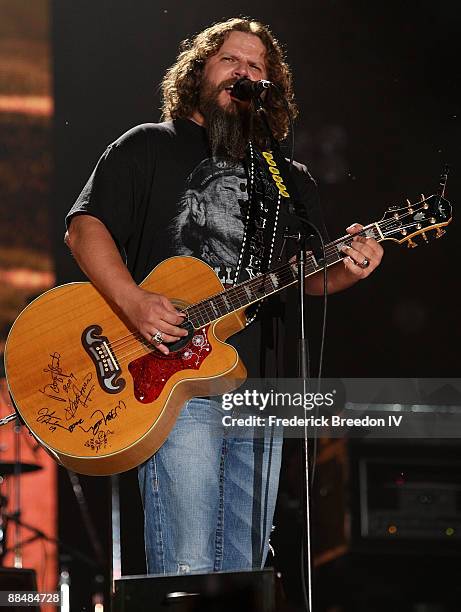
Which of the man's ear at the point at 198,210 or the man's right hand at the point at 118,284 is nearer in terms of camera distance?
the man's right hand at the point at 118,284

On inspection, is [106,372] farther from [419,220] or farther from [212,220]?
[419,220]

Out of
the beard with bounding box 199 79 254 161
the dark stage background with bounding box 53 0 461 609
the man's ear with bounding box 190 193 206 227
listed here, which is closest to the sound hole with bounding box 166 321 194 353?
the man's ear with bounding box 190 193 206 227

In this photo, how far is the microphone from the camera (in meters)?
2.95

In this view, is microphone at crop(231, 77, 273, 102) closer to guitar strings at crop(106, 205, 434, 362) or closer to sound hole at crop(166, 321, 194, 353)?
guitar strings at crop(106, 205, 434, 362)

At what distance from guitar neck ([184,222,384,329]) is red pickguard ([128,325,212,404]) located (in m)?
0.08

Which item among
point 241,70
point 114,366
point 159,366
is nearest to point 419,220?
point 241,70

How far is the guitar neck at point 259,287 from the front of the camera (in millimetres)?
3082

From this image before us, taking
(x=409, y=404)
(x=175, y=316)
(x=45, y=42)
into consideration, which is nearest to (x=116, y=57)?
(x=45, y=42)

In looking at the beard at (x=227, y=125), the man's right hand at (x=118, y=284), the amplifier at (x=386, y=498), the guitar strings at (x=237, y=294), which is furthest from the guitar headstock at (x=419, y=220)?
the amplifier at (x=386, y=498)

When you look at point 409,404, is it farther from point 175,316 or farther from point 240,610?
point 240,610

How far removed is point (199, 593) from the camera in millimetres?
2520

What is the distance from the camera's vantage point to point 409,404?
3941 millimetres

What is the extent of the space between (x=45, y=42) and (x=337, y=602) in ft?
8.12

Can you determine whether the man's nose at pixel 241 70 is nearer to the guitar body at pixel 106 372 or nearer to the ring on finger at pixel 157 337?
the guitar body at pixel 106 372
